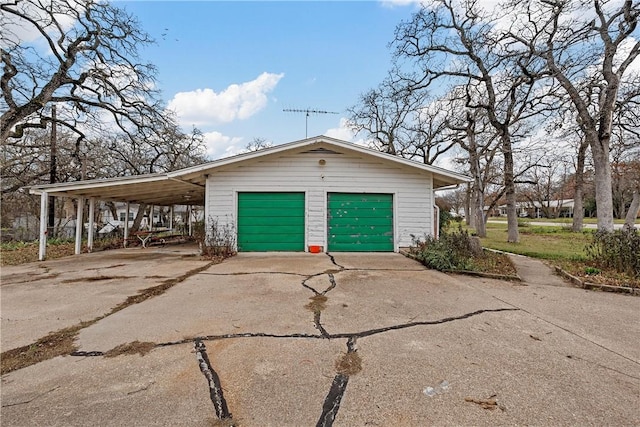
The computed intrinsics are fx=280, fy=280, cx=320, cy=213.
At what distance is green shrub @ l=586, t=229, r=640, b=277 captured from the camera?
5.50 m

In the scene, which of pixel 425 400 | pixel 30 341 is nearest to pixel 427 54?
pixel 425 400

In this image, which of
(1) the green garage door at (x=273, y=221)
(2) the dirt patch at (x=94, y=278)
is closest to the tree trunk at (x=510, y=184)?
(1) the green garage door at (x=273, y=221)

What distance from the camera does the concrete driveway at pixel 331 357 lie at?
5.80ft

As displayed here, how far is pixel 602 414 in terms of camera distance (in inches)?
68.7

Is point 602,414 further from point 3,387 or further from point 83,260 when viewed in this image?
point 83,260

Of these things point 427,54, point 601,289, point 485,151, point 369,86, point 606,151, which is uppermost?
point 369,86

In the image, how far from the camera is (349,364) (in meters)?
2.31

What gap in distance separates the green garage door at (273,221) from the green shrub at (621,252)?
731cm

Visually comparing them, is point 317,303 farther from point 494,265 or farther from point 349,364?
point 494,265

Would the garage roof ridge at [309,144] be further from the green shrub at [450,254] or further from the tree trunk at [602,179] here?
the tree trunk at [602,179]

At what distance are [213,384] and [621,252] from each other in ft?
25.8

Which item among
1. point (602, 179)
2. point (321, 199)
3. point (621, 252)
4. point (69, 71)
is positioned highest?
point (69, 71)

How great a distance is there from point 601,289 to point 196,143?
1943cm

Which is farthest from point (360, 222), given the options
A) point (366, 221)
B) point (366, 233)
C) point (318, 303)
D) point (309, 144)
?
point (318, 303)
